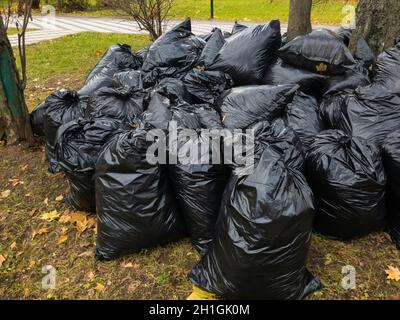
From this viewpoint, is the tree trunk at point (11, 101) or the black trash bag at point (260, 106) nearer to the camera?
the black trash bag at point (260, 106)

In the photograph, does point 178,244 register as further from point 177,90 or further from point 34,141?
point 34,141

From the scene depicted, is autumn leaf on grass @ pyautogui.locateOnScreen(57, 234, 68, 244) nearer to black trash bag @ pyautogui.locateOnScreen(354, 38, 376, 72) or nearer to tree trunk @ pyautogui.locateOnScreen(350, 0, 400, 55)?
black trash bag @ pyautogui.locateOnScreen(354, 38, 376, 72)

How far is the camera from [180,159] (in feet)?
6.93

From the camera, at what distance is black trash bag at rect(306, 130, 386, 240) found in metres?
2.08

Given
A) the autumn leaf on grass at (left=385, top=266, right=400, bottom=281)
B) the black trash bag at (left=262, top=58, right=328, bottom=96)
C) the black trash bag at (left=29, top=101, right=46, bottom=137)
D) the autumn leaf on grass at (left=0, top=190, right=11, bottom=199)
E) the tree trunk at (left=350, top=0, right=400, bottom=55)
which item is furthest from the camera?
the black trash bag at (left=29, top=101, right=46, bottom=137)

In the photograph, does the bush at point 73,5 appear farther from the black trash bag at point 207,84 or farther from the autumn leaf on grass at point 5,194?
the black trash bag at point 207,84

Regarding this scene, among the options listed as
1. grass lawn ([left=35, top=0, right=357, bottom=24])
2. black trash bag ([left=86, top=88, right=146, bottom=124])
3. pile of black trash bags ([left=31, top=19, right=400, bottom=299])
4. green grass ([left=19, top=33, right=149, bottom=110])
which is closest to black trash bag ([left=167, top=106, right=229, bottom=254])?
pile of black trash bags ([left=31, top=19, right=400, bottom=299])

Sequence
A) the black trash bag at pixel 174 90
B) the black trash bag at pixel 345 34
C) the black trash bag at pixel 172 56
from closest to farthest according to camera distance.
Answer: the black trash bag at pixel 174 90 < the black trash bag at pixel 172 56 < the black trash bag at pixel 345 34

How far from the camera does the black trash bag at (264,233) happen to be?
1.71m

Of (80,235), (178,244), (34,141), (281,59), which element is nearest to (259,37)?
(281,59)

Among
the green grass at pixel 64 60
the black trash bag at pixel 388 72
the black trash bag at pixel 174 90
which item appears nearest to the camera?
the black trash bag at pixel 388 72

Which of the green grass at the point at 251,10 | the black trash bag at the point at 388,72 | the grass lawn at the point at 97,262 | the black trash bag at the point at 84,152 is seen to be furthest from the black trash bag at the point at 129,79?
the green grass at the point at 251,10

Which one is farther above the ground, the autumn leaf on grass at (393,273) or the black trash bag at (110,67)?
the black trash bag at (110,67)

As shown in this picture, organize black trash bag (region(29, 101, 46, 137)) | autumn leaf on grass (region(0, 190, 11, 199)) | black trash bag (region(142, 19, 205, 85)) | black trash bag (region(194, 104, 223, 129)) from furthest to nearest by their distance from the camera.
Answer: black trash bag (region(29, 101, 46, 137)) → black trash bag (region(142, 19, 205, 85)) → autumn leaf on grass (region(0, 190, 11, 199)) → black trash bag (region(194, 104, 223, 129))
